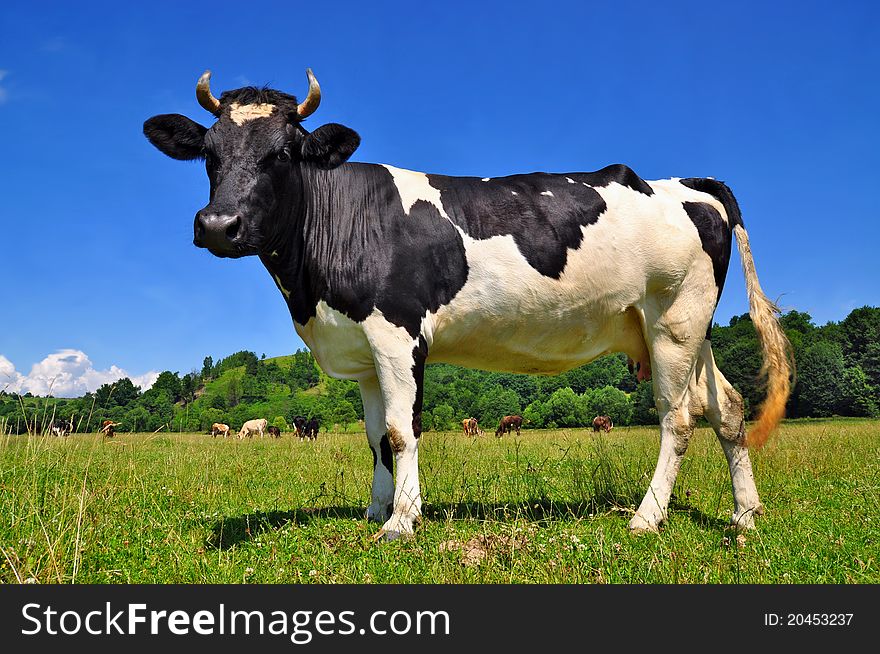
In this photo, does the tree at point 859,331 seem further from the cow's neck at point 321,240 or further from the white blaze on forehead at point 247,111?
the white blaze on forehead at point 247,111

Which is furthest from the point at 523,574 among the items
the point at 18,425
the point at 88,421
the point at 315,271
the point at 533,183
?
the point at 18,425

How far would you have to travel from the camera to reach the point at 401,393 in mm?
5426

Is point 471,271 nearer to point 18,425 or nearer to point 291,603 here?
point 291,603

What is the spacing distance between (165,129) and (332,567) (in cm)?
429

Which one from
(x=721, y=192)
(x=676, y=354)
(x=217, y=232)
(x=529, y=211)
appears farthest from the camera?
(x=721, y=192)

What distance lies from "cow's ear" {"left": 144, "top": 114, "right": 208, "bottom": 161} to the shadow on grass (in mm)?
3525

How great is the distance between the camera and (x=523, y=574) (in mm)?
4059

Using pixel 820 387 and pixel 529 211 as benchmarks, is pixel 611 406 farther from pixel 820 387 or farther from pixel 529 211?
pixel 529 211

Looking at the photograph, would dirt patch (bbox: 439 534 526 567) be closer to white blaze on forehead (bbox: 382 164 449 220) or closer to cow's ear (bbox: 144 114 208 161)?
white blaze on forehead (bbox: 382 164 449 220)

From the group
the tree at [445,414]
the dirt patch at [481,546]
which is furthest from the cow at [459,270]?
the tree at [445,414]

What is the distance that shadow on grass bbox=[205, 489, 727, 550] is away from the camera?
5.82m

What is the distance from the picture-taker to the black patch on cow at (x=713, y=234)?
667cm

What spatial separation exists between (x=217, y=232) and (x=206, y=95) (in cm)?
154

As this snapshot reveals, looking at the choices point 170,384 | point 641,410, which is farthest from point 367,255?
point 170,384
